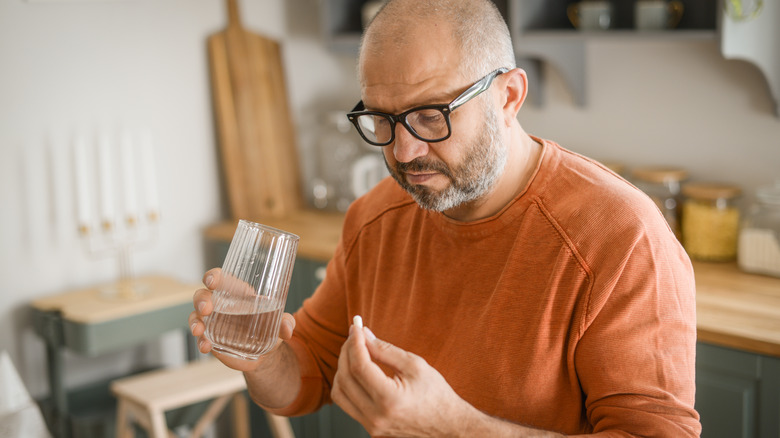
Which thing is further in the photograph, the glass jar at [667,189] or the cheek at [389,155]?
the glass jar at [667,189]

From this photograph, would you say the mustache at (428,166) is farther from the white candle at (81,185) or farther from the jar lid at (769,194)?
the white candle at (81,185)

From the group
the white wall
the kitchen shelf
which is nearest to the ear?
the kitchen shelf

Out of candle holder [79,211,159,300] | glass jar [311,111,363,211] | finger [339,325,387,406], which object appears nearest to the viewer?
finger [339,325,387,406]

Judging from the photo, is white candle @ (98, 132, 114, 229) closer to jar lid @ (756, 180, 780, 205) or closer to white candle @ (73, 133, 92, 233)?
white candle @ (73, 133, 92, 233)

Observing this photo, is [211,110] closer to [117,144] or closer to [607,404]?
[117,144]

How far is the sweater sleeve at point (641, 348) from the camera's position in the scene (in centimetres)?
102

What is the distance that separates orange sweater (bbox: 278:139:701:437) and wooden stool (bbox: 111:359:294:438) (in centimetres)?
105

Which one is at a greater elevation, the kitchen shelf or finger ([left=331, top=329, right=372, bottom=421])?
the kitchen shelf

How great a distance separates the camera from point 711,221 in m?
2.14

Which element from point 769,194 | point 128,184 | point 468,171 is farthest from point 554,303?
point 128,184

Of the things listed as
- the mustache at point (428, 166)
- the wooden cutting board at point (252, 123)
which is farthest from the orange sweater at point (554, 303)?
the wooden cutting board at point (252, 123)

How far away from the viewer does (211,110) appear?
297 centimetres

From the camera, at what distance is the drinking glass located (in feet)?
3.64

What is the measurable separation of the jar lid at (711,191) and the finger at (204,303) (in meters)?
1.44
